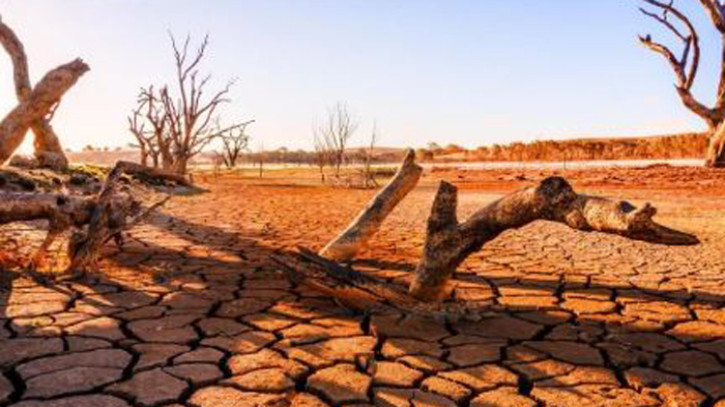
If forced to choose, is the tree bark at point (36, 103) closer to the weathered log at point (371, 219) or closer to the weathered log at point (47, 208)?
the weathered log at point (47, 208)

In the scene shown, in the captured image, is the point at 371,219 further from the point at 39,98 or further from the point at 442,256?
the point at 39,98

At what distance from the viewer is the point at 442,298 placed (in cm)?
395

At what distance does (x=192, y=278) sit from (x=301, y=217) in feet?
15.4

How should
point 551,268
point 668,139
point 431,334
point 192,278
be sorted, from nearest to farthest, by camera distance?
point 431,334
point 192,278
point 551,268
point 668,139

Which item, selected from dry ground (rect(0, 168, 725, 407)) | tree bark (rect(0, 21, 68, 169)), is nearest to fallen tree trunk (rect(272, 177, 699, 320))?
dry ground (rect(0, 168, 725, 407))

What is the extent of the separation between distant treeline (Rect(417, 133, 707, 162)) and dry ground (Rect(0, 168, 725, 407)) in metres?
23.3

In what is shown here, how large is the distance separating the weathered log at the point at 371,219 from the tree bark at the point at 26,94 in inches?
369

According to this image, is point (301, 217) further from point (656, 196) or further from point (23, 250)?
point (656, 196)

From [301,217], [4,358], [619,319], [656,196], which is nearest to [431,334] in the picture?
[619,319]

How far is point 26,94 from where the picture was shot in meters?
12.3

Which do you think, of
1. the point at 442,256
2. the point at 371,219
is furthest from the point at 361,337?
the point at 371,219

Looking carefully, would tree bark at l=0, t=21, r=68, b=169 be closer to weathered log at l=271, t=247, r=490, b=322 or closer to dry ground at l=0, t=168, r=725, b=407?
dry ground at l=0, t=168, r=725, b=407

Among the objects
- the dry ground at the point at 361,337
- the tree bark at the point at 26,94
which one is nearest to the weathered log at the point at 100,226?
the dry ground at the point at 361,337

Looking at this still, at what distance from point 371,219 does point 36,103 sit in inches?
322
